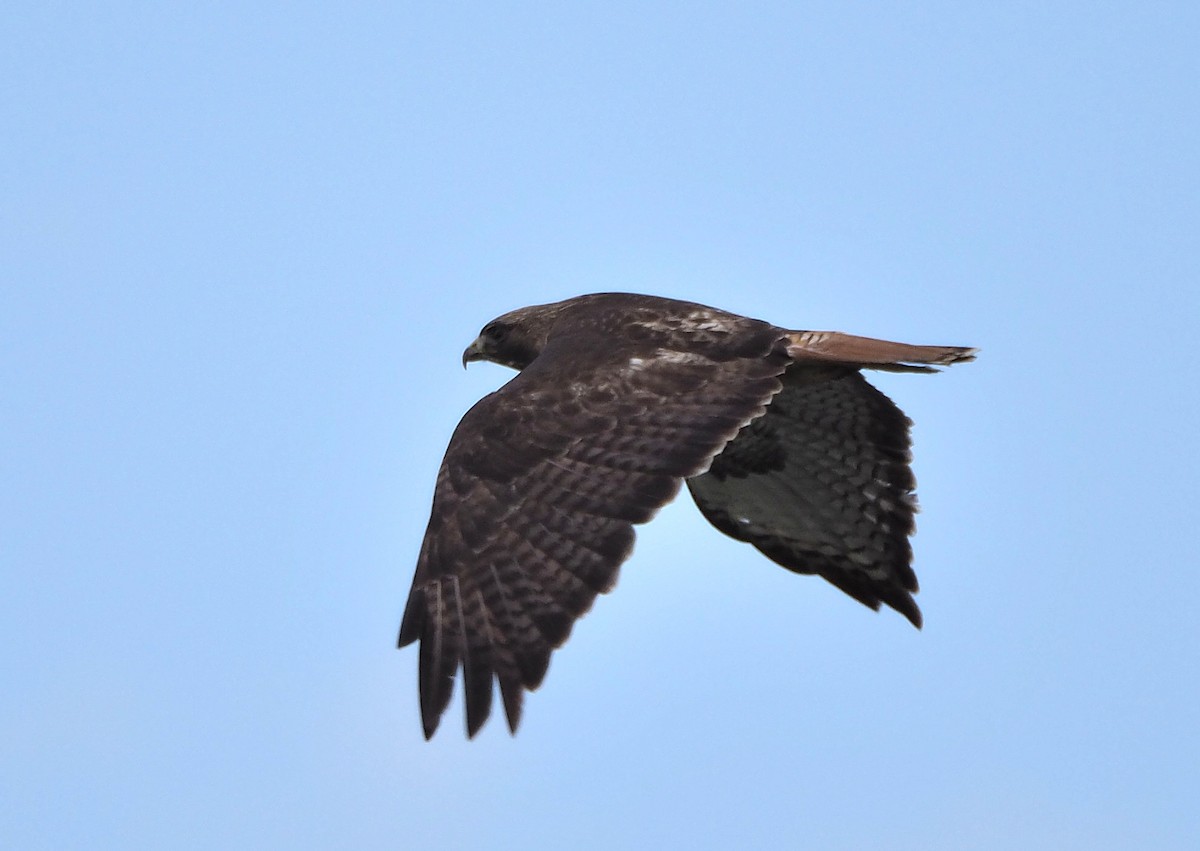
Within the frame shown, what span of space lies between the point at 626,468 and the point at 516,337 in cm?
279

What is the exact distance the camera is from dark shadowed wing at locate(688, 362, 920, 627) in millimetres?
10844

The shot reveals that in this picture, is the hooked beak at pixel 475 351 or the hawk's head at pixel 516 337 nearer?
the hawk's head at pixel 516 337

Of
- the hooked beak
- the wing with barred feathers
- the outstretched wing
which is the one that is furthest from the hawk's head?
the outstretched wing

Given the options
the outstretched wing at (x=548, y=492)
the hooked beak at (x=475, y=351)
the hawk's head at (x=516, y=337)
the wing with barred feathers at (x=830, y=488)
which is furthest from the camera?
the hooked beak at (x=475, y=351)

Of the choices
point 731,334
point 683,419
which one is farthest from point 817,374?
point 683,419

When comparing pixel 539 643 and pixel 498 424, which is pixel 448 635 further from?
pixel 498 424

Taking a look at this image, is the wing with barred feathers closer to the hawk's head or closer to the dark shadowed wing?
the dark shadowed wing

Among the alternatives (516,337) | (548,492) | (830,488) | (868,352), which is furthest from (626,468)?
(516,337)

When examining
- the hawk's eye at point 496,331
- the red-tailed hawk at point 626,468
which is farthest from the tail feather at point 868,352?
the hawk's eye at point 496,331

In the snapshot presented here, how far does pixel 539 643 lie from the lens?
816 cm

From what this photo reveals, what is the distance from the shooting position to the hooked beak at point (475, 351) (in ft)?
38.3

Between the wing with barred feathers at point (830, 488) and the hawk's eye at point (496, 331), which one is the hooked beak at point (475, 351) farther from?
the wing with barred feathers at point (830, 488)

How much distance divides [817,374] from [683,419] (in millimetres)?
1404

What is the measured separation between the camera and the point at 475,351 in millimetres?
11703
